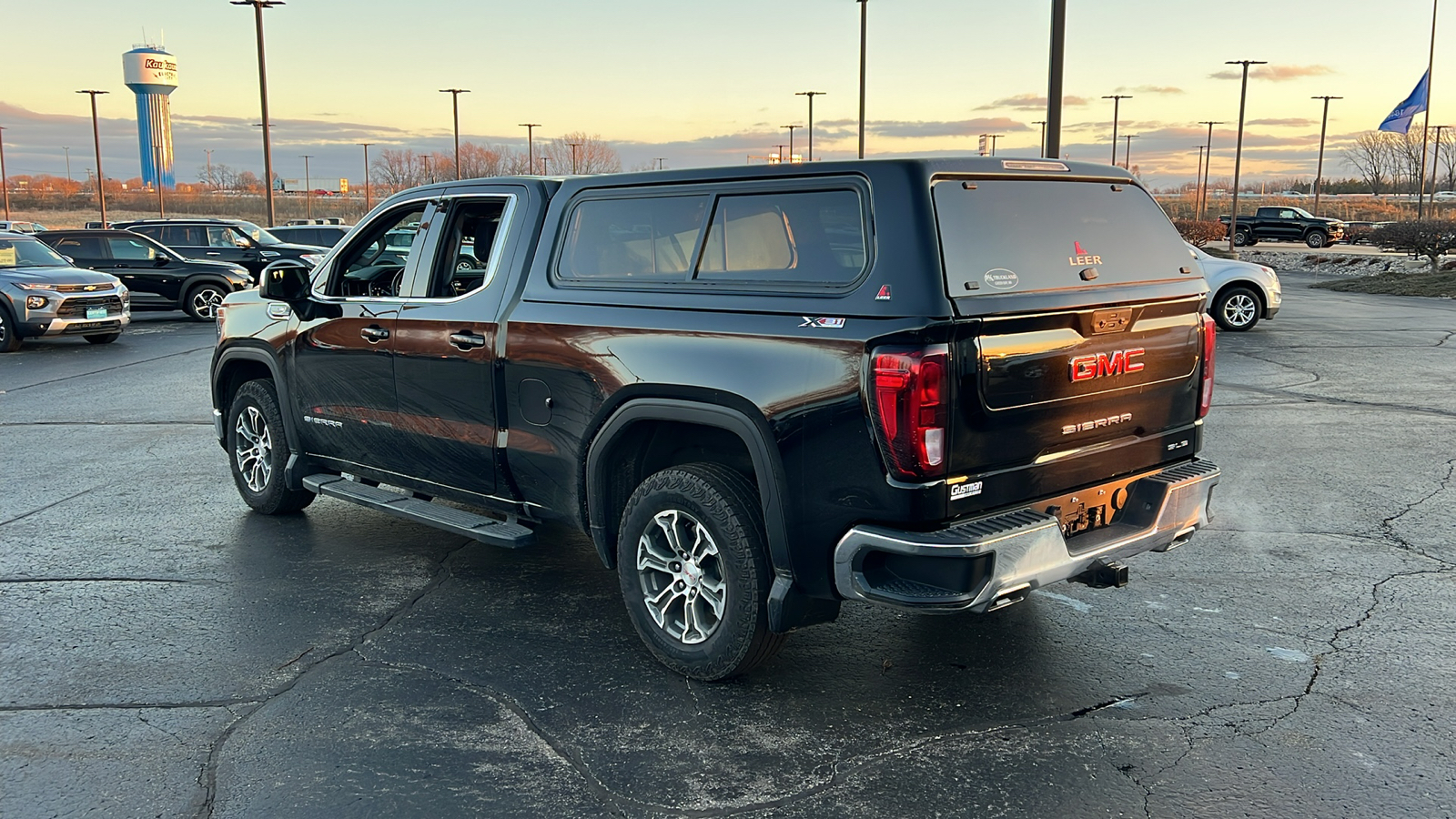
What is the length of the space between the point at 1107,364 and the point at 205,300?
20.2 m

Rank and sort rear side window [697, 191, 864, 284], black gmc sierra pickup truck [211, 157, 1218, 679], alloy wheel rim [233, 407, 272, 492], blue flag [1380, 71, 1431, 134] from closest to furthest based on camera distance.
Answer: black gmc sierra pickup truck [211, 157, 1218, 679] → rear side window [697, 191, 864, 284] → alloy wheel rim [233, 407, 272, 492] → blue flag [1380, 71, 1431, 134]

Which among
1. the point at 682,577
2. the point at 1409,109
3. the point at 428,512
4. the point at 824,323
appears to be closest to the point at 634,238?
the point at 824,323

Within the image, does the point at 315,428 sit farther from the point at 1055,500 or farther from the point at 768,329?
the point at 1055,500

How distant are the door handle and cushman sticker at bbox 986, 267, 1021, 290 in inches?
92.7

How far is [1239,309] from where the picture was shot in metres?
17.1

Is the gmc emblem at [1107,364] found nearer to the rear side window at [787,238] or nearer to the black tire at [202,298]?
the rear side window at [787,238]

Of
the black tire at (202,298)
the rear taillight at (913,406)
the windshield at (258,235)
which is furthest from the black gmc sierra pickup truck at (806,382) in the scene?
the windshield at (258,235)

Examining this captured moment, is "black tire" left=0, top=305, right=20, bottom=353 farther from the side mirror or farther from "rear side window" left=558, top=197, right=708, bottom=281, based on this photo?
"rear side window" left=558, top=197, right=708, bottom=281

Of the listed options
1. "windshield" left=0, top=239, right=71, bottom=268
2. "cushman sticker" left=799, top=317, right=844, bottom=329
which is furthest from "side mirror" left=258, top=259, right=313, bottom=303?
"windshield" left=0, top=239, right=71, bottom=268

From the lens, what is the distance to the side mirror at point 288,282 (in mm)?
6164

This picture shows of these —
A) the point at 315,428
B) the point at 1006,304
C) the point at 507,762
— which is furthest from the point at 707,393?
the point at 315,428

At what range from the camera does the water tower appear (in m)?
181

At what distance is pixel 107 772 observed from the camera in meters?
3.66

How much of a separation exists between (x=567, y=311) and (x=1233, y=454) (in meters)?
5.87
